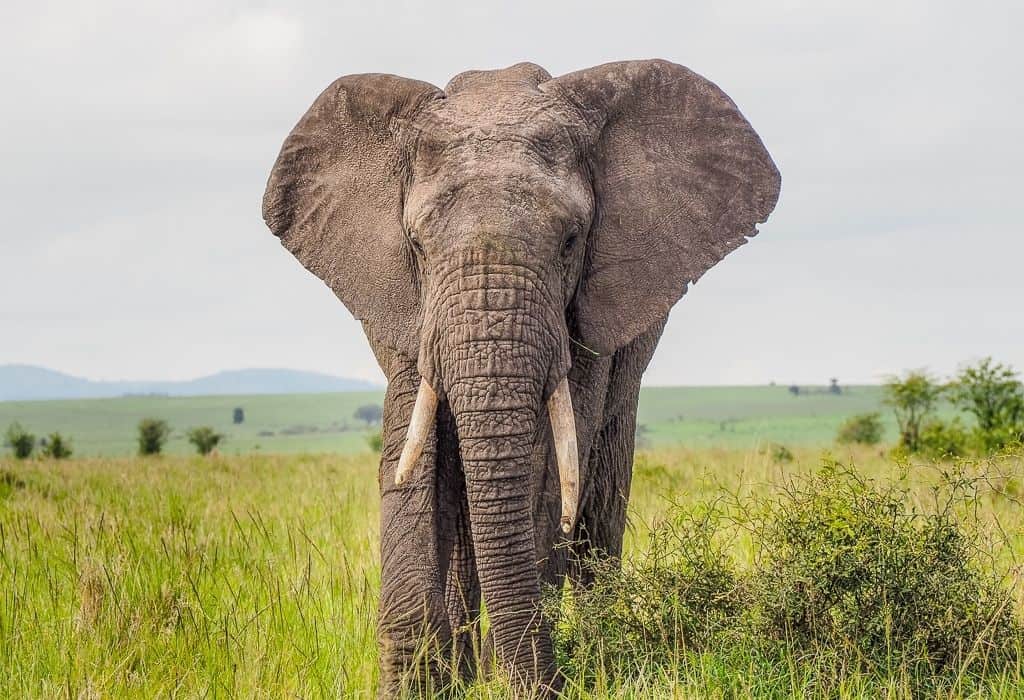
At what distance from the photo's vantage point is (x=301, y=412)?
155375 mm

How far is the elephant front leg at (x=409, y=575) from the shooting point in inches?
231

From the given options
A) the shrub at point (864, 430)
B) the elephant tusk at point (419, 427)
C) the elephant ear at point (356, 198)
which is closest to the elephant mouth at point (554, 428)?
the elephant tusk at point (419, 427)

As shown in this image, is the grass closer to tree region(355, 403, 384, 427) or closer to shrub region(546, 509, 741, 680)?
shrub region(546, 509, 741, 680)

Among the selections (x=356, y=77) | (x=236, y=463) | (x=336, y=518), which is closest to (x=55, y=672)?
(x=356, y=77)

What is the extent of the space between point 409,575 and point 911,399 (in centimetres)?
1679

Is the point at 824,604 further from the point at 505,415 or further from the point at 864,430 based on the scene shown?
the point at 864,430

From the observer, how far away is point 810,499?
6.41 meters

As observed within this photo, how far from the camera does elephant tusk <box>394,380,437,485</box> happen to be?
5.65 metres

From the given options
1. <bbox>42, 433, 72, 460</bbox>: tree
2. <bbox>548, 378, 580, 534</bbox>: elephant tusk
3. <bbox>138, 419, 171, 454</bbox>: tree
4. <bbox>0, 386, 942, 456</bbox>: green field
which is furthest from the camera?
<bbox>0, 386, 942, 456</bbox>: green field

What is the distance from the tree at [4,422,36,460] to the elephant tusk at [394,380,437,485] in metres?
26.5

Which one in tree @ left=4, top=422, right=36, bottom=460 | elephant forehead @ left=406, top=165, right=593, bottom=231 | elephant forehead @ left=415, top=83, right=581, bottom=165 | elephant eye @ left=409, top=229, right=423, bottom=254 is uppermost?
elephant forehead @ left=415, top=83, right=581, bottom=165

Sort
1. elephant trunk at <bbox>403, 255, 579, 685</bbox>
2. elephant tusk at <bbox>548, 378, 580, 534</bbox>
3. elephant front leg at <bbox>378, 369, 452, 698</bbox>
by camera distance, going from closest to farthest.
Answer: elephant trunk at <bbox>403, 255, 579, 685</bbox> → elephant tusk at <bbox>548, 378, 580, 534</bbox> → elephant front leg at <bbox>378, 369, 452, 698</bbox>

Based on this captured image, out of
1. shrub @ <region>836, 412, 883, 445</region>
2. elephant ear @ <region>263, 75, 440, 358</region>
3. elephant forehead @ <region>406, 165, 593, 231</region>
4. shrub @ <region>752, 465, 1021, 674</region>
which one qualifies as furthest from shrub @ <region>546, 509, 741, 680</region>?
shrub @ <region>836, 412, 883, 445</region>

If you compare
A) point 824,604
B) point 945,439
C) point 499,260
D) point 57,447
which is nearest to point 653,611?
point 824,604
